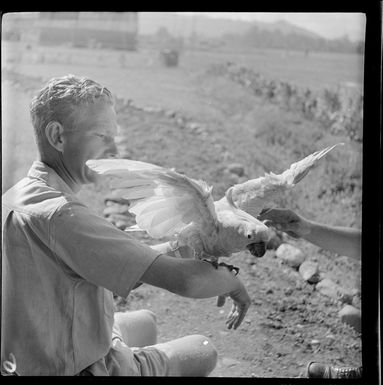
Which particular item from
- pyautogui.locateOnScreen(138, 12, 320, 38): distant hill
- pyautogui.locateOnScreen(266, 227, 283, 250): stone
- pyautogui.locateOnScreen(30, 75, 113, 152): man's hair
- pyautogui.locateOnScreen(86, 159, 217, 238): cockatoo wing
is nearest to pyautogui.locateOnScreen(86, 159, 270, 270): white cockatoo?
pyautogui.locateOnScreen(86, 159, 217, 238): cockatoo wing

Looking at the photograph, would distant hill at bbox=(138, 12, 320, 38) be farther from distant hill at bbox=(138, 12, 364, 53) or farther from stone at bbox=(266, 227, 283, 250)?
stone at bbox=(266, 227, 283, 250)

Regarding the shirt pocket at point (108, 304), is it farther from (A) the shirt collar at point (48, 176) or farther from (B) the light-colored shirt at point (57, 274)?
(A) the shirt collar at point (48, 176)

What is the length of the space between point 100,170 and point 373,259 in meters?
0.57

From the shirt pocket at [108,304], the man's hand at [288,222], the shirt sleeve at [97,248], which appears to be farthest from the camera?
the man's hand at [288,222]

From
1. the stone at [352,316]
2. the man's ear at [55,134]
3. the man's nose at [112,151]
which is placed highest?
the man's ear at [55,134]

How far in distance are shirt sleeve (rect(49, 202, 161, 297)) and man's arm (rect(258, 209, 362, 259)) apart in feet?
1.07

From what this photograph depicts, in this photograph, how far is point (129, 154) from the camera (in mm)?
1260

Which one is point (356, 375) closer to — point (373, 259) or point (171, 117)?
point (373, 259)

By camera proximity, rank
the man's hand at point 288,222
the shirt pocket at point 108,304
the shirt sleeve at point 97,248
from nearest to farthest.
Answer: the shirt sleeve at point 97,248, the shirt pocket at point 108,304, the man's hand at point 288,222

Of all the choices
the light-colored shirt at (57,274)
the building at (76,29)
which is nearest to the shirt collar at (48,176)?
the light-colored shirt at (57,274)

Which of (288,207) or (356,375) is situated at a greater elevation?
(288,207)

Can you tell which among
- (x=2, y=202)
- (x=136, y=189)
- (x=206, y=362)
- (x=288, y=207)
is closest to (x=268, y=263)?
(x=288, y=207)

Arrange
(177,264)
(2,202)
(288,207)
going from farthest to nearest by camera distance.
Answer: (288,207) < (2,202) < (177,264)

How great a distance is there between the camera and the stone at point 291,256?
123 cm
